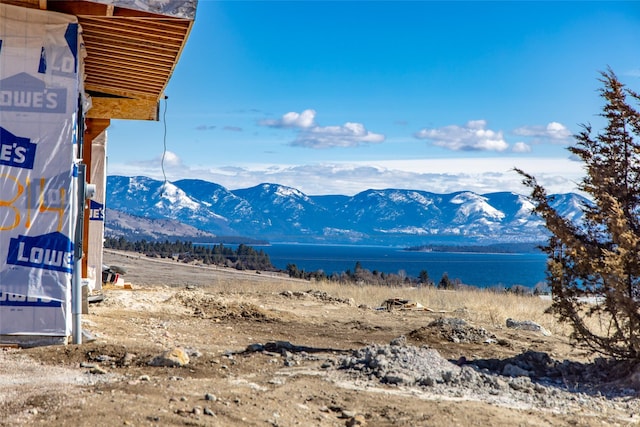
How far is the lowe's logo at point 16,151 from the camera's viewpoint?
9.00 m

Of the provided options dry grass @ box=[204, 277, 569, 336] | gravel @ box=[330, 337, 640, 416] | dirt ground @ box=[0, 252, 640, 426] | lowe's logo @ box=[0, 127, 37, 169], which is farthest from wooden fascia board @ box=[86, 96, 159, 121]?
gravel @ box=[330, 337, 640, 416]

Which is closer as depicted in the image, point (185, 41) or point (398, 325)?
point (185, 41)

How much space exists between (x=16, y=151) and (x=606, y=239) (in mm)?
7216

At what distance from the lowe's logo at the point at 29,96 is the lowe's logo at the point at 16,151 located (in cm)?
34

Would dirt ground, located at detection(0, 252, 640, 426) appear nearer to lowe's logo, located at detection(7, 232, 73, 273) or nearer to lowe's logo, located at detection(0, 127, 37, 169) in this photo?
lowe's logo, located at detection(7, 232, 73, 273)

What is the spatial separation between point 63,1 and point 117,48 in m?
2.09

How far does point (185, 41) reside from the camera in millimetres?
10398

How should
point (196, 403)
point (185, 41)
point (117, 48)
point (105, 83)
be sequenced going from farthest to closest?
1. point (105, 83)
2. point (117, 48)
3. point (185, 41)
4. point (196, 403)

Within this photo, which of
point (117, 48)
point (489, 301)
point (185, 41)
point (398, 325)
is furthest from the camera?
point (489, 301)

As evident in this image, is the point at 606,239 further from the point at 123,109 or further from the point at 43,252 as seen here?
the point at 123,109

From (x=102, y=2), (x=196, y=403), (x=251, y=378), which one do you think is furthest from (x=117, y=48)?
(x=196, y=403)

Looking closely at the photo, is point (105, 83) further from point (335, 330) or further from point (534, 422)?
point (534, 422)

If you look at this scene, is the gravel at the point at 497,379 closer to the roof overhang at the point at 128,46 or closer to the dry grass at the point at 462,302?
the roof overhang at the point at 128,46

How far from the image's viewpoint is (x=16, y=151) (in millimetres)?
9070
